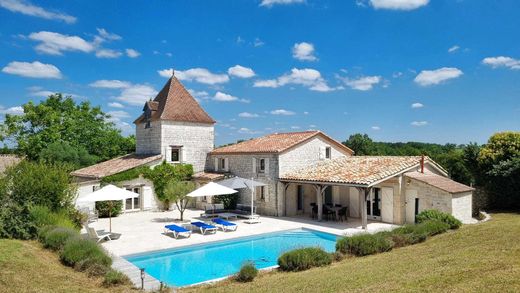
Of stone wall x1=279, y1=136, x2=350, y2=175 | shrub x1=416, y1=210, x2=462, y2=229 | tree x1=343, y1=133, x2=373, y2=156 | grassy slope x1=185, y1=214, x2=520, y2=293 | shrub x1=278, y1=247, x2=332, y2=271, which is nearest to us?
grassy slope x1=185, y1=214, x2=520, y2=293

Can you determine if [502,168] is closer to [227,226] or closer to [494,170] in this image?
[494,170]

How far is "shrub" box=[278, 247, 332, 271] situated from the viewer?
11438 millimetres

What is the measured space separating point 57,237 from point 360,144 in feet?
133

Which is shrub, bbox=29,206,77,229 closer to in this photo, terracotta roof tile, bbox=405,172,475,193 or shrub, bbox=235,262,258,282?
shrub, bbox=235,262,258,282

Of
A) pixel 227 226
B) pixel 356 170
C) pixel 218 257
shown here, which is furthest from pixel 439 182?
pixel 218 257

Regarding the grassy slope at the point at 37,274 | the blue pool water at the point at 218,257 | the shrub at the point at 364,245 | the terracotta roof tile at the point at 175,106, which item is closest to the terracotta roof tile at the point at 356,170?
the blue pool water at the point at 218,257

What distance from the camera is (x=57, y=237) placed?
13.1 metres

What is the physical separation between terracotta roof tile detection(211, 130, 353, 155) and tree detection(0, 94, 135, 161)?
21.0m

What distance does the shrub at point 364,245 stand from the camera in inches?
504

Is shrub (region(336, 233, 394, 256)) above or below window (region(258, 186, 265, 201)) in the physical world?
below

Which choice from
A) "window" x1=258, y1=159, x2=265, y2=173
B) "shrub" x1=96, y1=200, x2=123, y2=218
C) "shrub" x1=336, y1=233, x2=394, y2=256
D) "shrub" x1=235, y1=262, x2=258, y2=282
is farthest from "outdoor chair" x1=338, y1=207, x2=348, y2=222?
"shrub" x1=96, y1=200, x2=123, y2=218

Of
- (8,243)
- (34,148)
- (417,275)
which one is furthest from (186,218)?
(34,148)

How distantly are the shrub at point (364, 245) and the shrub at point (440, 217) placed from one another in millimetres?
4573

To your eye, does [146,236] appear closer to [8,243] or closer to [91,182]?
[8,243]
